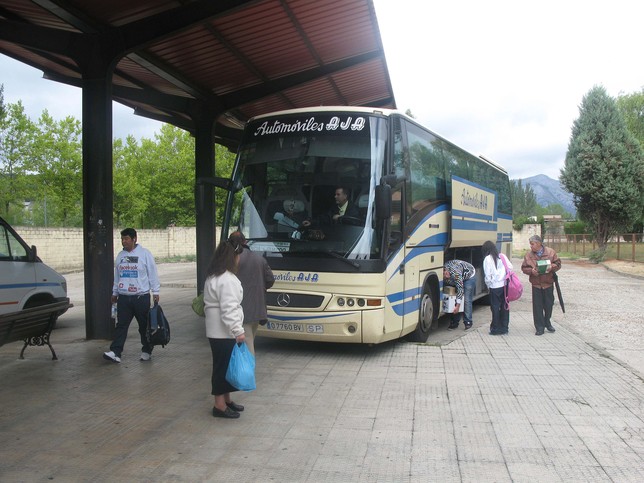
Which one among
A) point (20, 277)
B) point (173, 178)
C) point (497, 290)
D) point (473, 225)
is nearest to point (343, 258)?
point (497, 290)

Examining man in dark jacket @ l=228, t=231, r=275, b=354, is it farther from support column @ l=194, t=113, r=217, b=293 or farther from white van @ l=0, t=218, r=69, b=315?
support column @ l=194, t=113, r=217, b=293

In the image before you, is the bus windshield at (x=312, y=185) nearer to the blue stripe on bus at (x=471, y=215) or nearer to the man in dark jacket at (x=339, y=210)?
the man in dark jacket at (x=339, y=210)

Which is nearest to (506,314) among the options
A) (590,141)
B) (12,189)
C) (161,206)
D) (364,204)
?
(364,204)

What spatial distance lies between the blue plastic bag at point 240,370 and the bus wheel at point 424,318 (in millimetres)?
4668

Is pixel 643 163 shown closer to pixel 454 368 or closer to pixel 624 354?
pixel 624 354

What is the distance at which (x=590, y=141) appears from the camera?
35.6 meters

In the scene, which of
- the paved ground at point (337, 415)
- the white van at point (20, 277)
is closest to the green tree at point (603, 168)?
the paved ground at point (337, 415)

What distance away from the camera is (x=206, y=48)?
37.6 ft

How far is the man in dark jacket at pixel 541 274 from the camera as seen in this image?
1026cm

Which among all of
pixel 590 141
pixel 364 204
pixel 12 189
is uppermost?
pixel 590 141

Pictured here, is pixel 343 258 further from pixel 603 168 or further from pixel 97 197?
pixel 603 168

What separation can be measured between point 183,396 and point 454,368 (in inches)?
141

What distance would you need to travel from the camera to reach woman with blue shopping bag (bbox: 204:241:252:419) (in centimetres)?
545

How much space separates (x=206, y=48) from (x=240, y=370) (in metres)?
7.91
